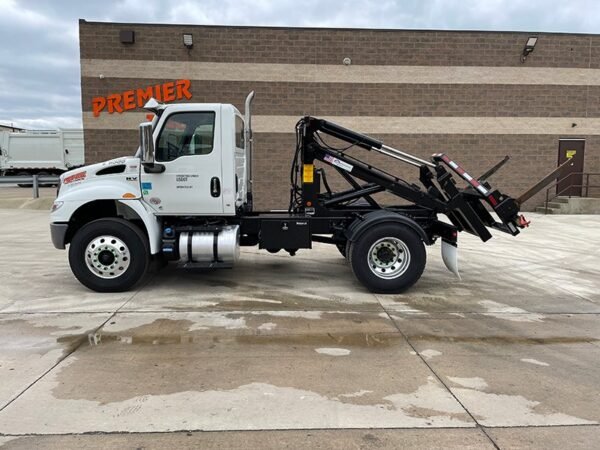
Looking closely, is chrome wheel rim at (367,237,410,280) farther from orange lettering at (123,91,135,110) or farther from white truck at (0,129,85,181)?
white truck at (0,129,85,181)

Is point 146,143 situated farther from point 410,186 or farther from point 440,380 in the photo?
point 440,380

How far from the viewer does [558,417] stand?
354cm

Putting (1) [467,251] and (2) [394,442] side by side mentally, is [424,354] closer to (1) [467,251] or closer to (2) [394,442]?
(2) [394,442]

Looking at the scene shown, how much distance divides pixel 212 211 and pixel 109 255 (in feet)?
5.10

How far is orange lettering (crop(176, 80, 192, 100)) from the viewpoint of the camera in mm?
16703

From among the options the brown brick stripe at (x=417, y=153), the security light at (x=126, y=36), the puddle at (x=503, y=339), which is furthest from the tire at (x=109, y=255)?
the security light at (x=126, y=36)

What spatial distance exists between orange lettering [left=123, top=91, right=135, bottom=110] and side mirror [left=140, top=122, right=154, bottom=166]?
11.3 m

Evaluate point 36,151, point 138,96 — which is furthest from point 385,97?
point 36,151

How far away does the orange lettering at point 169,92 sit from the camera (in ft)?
55.0

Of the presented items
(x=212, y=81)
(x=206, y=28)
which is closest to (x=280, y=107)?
(x=212, y=81)

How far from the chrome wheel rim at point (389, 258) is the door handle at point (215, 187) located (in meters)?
2.34

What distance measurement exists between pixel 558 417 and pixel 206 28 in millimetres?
16234

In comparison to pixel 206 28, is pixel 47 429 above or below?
below

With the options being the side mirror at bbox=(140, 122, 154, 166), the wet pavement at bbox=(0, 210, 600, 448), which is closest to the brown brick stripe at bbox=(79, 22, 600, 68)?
the wet pavement at bbox=(0, 210, 600, 448)
